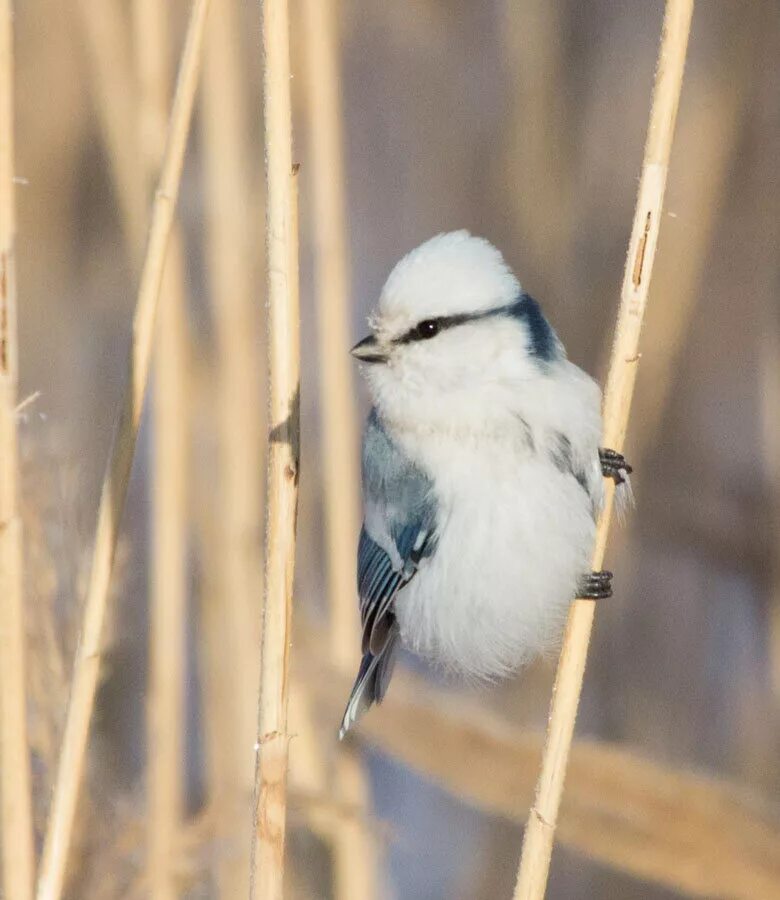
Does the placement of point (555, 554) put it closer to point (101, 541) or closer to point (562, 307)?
point (101, 541)

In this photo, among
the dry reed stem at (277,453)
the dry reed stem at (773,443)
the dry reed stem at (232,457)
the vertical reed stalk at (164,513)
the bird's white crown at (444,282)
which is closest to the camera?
the dry reed stem at (277,453)

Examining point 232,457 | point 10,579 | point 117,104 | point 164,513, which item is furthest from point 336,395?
point 10,579

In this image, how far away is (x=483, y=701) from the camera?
6.17ft

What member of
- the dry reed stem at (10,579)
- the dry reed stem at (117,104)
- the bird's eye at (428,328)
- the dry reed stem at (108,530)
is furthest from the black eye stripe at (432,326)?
the dry reed stem at (117,104)

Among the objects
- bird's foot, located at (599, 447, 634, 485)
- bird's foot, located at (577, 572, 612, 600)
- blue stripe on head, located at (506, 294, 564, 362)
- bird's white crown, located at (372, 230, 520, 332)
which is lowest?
bird's foot, located at (577, 572, 612, 600)

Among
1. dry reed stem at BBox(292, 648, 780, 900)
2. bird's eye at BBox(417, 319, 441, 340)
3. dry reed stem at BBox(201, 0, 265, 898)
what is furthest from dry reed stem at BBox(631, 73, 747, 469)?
bird's eye at BBox(417, 319, 441, 340)

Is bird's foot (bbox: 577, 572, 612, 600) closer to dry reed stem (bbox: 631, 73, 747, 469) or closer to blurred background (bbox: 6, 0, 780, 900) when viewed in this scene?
blurred background (bbox: 6, 0, 780, 900)

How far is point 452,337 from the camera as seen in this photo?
1.02 m

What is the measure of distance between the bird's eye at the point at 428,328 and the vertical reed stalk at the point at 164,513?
428 millimetres

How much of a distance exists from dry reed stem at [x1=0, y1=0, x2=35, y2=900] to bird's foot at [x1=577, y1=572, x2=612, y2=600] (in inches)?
18.2

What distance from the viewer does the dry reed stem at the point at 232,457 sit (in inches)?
57.2

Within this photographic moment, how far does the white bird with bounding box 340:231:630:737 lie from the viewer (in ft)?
3.30

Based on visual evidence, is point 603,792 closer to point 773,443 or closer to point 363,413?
point 773,443

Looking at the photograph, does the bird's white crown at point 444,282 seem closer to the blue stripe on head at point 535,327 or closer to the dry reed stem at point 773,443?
the blue stripe on head at point 535,327
